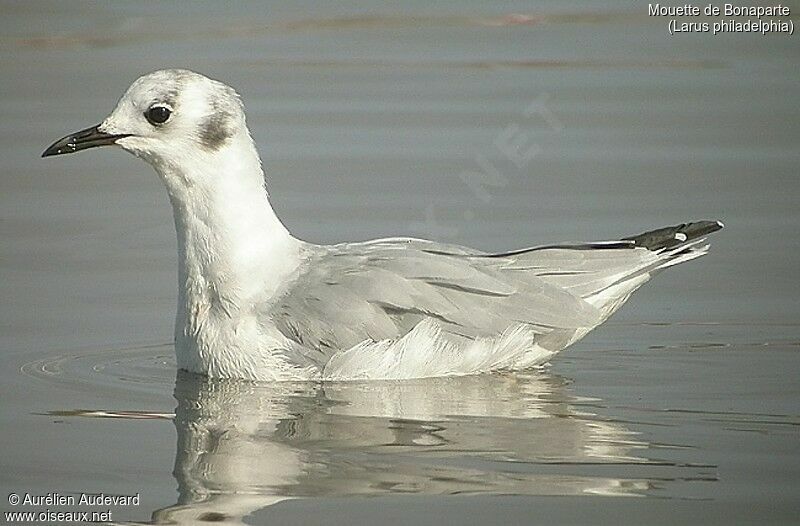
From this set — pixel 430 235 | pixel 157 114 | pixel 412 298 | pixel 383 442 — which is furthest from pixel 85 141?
pixel 430 235

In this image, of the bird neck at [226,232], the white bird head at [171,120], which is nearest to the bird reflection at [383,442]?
the bird neck at [226,232]

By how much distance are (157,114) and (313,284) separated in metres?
1.15

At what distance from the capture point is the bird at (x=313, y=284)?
9195 mm

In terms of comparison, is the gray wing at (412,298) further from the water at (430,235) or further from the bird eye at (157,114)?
the bird eye at (157,114)

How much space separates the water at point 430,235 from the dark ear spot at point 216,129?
3.93 feet

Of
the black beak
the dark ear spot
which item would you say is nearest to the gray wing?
the dark ear spot

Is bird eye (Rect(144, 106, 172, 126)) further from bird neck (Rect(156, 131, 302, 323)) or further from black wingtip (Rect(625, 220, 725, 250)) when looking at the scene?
black wingtip (Rect(625, 220, 725, 250))

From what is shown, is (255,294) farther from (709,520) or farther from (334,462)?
(709,520)

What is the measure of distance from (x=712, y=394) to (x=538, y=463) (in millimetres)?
1487

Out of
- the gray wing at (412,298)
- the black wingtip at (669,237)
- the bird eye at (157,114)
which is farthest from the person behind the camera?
the black wingtip at (669,237)

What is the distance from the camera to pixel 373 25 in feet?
68.2

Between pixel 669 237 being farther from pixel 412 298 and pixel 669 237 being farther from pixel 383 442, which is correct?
pixel 383 442

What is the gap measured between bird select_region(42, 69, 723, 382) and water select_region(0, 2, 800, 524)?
15 cm

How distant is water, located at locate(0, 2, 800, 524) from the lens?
765cm
